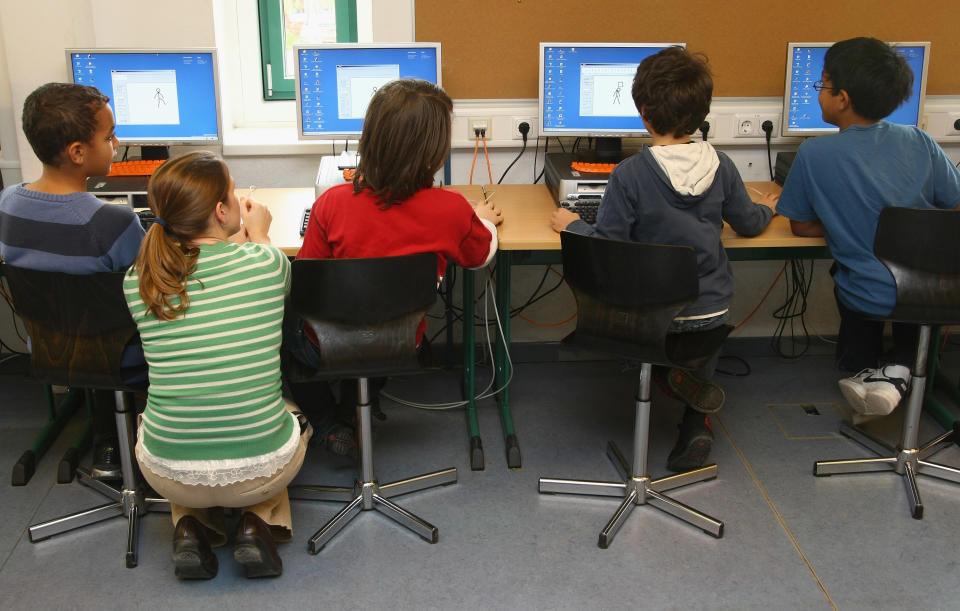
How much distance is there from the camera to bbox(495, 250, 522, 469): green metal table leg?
7.92 feet

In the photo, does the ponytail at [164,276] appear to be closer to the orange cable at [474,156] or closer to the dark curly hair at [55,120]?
the dark curly hair at [55,120]

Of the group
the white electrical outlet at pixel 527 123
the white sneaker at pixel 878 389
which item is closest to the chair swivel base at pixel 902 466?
the white sneaker at pixel 878 389

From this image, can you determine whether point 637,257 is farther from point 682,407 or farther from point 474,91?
point 474,91

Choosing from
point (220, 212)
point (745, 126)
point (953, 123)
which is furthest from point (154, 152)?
point (953, 123)

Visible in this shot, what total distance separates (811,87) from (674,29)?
0.49 meters

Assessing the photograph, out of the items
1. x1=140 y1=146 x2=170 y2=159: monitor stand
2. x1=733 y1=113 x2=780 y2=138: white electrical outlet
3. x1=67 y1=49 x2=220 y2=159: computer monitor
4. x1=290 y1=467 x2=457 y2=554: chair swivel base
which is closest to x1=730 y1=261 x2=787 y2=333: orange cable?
x1=733 y1=113 x2=780 y2=138: white electrical outlet

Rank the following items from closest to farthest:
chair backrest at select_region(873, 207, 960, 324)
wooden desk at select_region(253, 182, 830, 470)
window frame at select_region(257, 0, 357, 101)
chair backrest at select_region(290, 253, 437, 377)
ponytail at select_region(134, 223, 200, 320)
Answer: ponytail at select_region(134, 223, 200, 320)
chair backrest at select_region(290, 253, 437, 377)
chair backrest at select_region(873, 207, 960, 324)
wooden desk at select_region(253, 182, 830, 470)
window frame at select_region(257, 0, 357, 101)

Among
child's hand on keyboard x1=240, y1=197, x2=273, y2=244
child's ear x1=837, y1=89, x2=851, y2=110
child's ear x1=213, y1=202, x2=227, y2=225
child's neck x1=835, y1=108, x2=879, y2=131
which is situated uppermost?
child's ear x1=837, y1=89, x2=851, y2=110

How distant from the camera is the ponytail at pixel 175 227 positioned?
165cm

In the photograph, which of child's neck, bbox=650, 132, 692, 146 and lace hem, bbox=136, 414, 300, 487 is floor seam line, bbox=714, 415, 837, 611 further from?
lace hem, bbox=136, 414, 300, 487

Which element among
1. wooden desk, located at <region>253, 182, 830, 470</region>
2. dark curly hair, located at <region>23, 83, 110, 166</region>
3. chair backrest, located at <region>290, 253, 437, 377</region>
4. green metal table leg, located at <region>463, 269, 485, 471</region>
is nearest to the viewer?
chair backrest, located at <region>290, 253, 437, 377</region>

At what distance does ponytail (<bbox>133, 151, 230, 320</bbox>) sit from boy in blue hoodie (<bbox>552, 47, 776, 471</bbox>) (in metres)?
0.92

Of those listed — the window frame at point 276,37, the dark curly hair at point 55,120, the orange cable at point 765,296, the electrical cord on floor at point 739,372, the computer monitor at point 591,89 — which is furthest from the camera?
the window frame at point 276,37

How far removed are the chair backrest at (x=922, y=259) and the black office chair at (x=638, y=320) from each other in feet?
1.43
